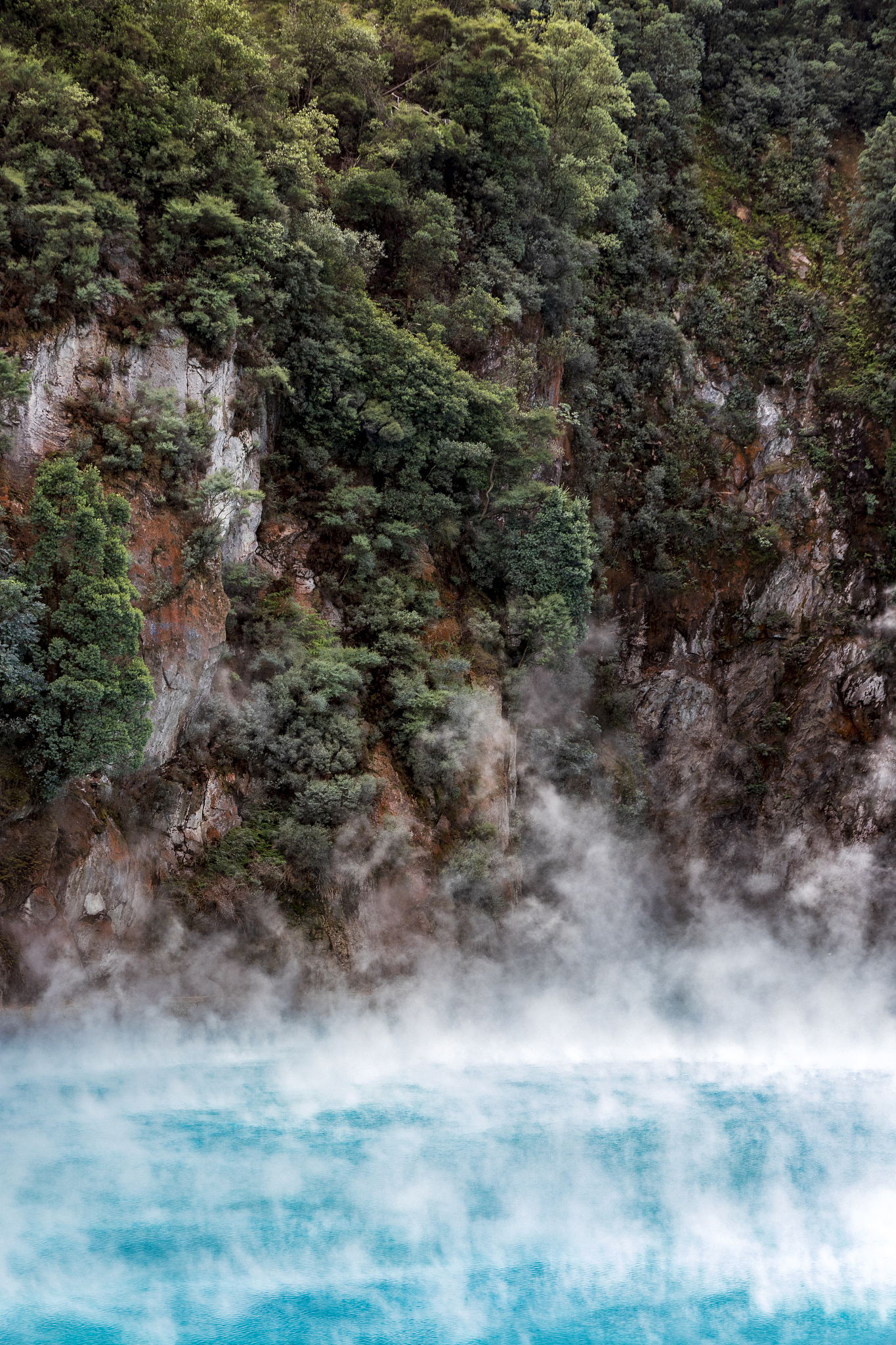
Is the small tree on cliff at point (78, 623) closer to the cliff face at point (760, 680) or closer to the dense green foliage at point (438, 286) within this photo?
the dense green foliage at point (438, 286)

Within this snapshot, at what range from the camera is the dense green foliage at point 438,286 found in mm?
12945

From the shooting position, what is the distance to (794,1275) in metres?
11.6

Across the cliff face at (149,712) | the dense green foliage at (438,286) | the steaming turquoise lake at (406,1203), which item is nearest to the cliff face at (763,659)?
the dense green foliage at (438,286)

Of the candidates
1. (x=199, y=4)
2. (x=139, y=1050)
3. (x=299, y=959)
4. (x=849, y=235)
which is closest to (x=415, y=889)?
(x=299, y=959)

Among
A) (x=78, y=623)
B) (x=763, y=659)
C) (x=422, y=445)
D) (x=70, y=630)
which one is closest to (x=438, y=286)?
(x=422, y=445)

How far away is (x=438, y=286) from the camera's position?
58.0ft

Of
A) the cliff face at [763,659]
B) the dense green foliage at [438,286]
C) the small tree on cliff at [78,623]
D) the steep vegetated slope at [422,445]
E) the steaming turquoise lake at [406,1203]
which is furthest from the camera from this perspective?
the cliff face at [763,659]

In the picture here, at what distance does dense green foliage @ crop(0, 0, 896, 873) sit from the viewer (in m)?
12.9

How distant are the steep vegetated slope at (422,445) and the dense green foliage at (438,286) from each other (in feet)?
0.27

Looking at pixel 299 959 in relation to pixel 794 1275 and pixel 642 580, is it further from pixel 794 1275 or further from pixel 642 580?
pixel 642 580

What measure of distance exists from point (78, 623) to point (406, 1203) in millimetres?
8957

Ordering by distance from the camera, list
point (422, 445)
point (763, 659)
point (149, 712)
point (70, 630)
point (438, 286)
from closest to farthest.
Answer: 1. point (70, 630)
2. point (149, 712)
3. point (422, 445)
4. point (438, 286)
5. point (763, 659)

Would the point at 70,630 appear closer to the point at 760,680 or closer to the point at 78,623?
the point at 78,623

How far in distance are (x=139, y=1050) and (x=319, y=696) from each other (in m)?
6.20
